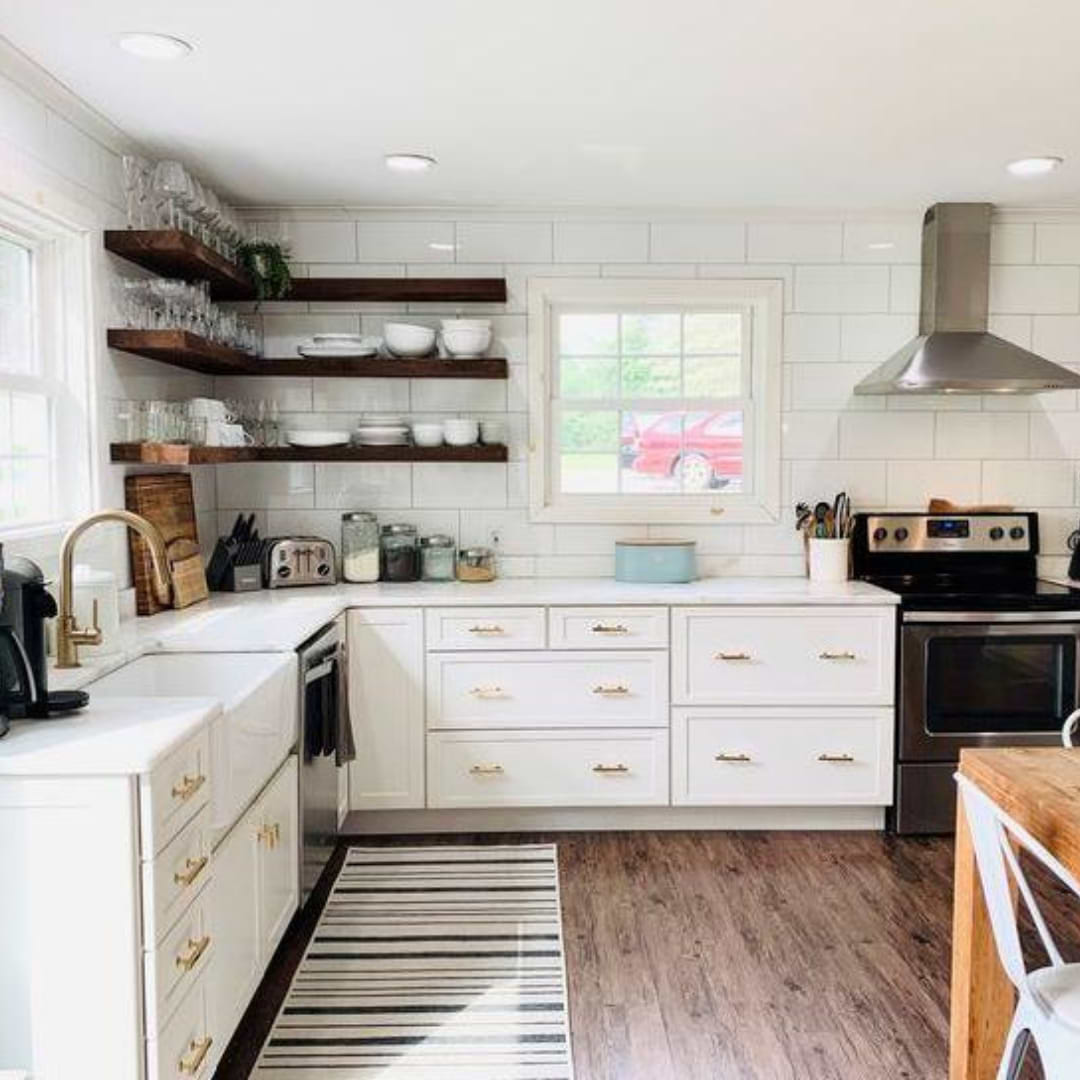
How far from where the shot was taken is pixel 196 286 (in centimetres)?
337

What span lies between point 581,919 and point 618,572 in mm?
1380

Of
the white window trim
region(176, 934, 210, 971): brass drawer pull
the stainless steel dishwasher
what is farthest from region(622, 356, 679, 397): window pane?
region(176, 934, 210, 971): brass drawer pull

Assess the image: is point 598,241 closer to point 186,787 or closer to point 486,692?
point 486,692

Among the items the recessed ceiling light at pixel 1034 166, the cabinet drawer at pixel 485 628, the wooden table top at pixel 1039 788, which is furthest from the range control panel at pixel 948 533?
the wooden table top at pixel 1039 788

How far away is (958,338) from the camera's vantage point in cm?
395

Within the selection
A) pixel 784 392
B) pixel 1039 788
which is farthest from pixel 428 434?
pixel 1039 788

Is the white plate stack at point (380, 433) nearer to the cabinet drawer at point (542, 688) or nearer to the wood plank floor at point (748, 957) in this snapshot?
the cabinet drawer at point (542, 688)

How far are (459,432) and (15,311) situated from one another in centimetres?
158

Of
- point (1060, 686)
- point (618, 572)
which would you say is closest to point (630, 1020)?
point (618, 572)

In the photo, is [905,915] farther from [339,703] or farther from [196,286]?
[196,286]

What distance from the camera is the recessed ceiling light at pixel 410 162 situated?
3346 mm

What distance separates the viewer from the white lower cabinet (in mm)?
2154

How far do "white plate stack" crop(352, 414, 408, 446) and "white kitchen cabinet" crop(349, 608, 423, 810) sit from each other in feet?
2.25

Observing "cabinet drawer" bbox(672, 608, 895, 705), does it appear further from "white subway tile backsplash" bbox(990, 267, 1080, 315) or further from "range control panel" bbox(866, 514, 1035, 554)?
"white subway tile backsplash" bbox(990, 267, 1080, 315)
